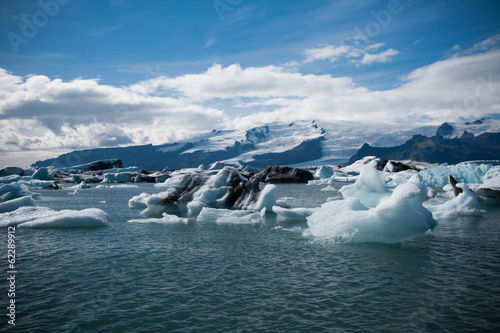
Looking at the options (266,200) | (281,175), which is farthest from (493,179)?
(281,175)

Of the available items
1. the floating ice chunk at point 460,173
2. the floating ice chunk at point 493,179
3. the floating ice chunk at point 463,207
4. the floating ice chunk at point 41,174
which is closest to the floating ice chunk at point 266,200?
the floating ice chunk at point 463,207

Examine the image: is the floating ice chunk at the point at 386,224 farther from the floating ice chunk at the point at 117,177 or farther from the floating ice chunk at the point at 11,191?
the floating ice chunk at the point at 117,177

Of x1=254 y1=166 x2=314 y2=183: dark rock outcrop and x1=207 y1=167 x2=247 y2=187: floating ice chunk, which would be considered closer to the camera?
x1=207 y1=167 x2=247 y2=187: floating ice chunk

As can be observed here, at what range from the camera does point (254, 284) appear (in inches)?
360

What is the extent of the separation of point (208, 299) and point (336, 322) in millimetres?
3010

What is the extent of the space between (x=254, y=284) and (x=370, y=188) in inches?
540

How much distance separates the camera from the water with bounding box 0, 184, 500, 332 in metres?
6.95

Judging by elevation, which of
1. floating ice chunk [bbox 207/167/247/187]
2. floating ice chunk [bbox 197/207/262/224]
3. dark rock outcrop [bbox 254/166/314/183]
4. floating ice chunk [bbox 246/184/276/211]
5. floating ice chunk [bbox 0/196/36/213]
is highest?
floating ice chunk [bbox 207/167/247/187]

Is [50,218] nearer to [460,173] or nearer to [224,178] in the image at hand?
[224,178]

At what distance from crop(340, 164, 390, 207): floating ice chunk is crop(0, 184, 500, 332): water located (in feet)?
18.8

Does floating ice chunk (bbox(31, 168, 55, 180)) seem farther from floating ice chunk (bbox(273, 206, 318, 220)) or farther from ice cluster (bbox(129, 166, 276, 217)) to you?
floating ice chunk (bbox(273, 206, 318, 220))

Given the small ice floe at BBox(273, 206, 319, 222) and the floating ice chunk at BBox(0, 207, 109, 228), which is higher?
the floating ice chunk at BBox(0, 207, 109, 228)

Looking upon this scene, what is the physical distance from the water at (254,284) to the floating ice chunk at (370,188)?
18.8ft

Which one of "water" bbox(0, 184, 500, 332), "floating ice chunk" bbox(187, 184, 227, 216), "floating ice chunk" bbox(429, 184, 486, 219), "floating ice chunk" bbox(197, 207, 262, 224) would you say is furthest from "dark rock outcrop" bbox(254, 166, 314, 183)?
"water" bbox(0, 184, 500, 332)
